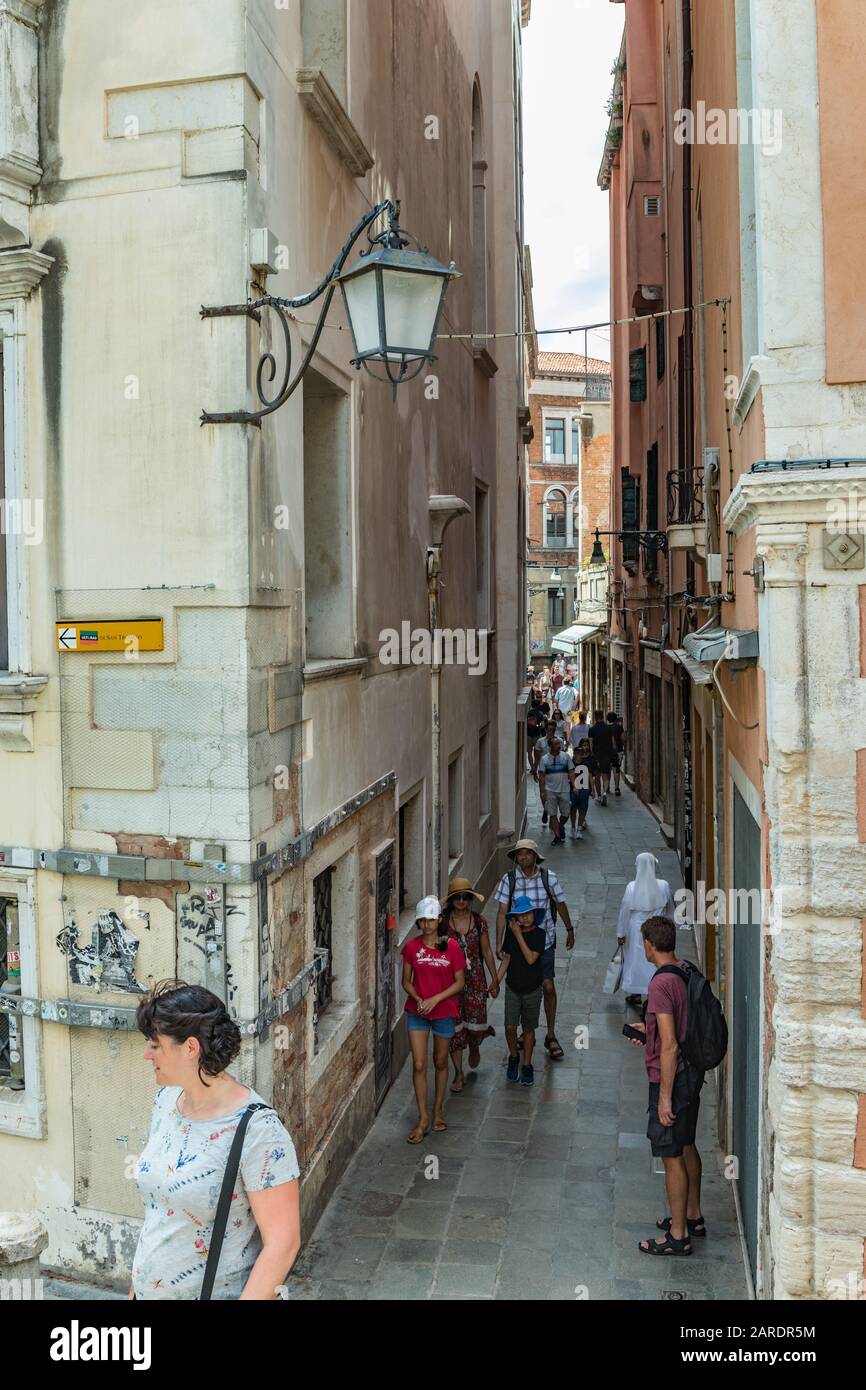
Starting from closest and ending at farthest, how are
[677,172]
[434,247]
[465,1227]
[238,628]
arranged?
[238,628] → [465,1227] → [434,247] → [677,172]

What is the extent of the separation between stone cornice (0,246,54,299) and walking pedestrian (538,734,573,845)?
1427 centimetres

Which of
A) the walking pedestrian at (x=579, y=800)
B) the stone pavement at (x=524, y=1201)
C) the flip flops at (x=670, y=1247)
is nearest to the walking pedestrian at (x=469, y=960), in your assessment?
the stone pavement at (x=524, y=1201)

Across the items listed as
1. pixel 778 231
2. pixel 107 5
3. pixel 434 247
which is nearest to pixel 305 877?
pixel 778 231

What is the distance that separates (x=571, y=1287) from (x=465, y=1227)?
86 centimetres

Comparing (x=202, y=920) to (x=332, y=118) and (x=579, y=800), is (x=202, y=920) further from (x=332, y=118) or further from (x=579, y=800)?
(x=579, y=800)

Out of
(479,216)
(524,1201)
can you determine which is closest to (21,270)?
(524,1201)

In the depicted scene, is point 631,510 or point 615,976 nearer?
point 615,976

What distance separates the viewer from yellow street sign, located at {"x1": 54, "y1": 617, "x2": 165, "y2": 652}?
5797 mm

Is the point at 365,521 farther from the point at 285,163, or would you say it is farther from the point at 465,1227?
the point at 465,1227

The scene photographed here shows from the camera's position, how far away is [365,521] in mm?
8477

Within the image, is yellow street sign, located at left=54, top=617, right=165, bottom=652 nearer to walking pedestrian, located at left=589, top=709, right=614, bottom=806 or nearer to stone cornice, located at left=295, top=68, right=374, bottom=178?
stone cornice, located at left=295, top=68, right=374, bottom=178

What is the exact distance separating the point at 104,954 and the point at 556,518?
50836 mm

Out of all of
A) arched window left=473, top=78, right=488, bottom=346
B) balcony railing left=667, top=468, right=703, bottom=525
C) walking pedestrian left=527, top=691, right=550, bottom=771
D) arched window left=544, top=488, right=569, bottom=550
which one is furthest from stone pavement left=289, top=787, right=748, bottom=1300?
arched window left=544, top=488, right=569, bottom=550

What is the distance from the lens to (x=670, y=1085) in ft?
20.6
